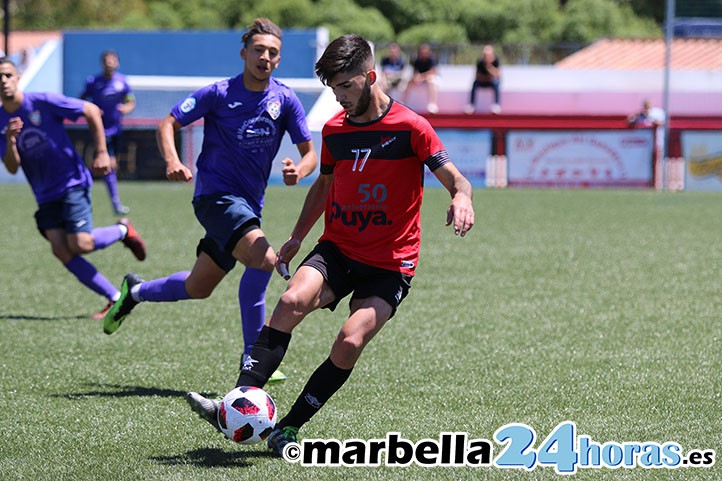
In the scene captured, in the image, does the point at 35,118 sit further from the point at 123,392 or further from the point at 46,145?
the point at 123,392

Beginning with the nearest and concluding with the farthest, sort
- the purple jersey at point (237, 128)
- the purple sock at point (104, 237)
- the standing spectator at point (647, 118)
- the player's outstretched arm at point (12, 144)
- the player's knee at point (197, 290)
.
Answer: the purple jersey at point (237, 128) → the player's knee at point (197, 290) → the player's outstretched arm at point (12, 144) → the purple sock at point (104, 237) → the standing spectator at point (647, 118)

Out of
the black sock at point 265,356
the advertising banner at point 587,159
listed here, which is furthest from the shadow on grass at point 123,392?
the advertising banner at point 587,159

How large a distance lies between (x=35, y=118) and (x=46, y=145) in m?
0.21

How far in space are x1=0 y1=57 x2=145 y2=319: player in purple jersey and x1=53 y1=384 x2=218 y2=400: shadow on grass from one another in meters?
1.98

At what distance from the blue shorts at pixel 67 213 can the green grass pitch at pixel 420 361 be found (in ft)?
2.31

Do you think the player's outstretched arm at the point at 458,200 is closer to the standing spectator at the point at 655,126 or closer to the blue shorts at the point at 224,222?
the blue shorts at the point at 224,222

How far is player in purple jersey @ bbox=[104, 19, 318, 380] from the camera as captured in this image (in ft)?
20.8

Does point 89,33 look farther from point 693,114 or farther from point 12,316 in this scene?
point 12,316

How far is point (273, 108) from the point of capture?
6508 millimetres

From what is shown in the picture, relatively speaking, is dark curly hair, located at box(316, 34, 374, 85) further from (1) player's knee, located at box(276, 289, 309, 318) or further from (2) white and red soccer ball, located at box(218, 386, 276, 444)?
(2) white and red soccer ball, located at box(218, 386, 276, 444)

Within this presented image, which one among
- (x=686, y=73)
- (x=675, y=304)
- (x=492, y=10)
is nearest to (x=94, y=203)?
(x=675, y=304)

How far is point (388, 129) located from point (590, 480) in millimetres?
1718

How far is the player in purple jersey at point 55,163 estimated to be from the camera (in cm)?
834

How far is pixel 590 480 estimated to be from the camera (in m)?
4.62
